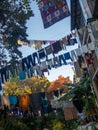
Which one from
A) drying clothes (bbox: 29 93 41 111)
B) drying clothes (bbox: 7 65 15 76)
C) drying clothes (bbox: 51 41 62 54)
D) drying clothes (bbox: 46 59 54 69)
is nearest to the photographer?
drying clothes (bbox: 51 41 62 54)

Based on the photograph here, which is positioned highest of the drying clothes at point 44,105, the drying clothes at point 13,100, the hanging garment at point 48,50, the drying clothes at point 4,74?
the hanging garment at point 48,50

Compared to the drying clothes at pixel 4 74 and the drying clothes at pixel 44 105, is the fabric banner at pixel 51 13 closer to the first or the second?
the drying clothes at pixel 4 74

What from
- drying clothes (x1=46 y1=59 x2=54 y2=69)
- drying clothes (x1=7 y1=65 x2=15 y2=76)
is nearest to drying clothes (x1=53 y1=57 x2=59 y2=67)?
drying clothes (x1=46 y1=59 x2=54 y2=69)

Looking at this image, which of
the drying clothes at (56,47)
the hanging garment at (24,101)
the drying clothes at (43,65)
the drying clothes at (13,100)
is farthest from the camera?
the hanging garment at (24,101)

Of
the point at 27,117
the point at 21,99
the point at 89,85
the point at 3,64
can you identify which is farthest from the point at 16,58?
the point at 89,85

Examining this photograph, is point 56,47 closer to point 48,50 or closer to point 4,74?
point 48,50

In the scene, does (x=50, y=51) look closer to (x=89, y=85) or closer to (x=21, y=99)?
(x=89, y=85)

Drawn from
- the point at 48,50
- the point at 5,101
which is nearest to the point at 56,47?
the point at 48,50

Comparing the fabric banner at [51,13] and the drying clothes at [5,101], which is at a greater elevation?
the fabric banner at [51,13]

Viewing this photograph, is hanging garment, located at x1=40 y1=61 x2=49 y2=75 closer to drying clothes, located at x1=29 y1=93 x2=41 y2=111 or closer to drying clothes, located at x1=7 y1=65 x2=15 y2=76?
drying clothes, located at x1=7 y1=65 x2=15 y2=76

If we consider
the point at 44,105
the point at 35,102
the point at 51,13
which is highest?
the point at 51,13

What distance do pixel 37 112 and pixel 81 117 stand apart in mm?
4684

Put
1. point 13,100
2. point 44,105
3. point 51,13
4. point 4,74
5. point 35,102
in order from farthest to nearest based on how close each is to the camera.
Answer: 1. point 44,105
2. point 35,102
3. point 13,100
4. point 4,74
5. point 51,13

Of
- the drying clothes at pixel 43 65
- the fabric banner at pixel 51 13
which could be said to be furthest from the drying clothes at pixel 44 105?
the fabric banner at pixel 51 13
